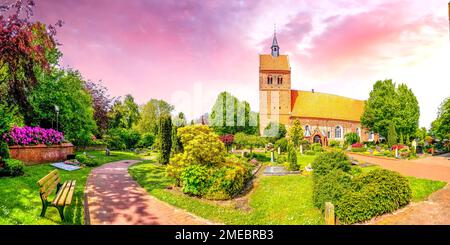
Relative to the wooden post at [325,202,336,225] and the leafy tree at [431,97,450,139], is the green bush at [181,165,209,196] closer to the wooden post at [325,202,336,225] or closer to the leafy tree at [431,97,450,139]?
the wooden post at [325,202,336,225]

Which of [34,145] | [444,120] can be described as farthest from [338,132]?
[34,145]

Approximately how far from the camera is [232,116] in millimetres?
41656

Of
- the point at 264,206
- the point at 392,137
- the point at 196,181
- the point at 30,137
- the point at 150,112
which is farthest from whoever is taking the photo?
the point at 150,112

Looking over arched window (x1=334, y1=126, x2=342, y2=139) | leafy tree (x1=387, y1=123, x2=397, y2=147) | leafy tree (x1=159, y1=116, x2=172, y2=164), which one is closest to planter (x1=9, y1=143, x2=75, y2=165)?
leafy tree (x1=159, y1=116, x2=172, y2=164)

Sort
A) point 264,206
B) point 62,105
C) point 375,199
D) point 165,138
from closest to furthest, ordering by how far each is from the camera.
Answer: point 375,199
point 264,206
point 165,138
point 62,105

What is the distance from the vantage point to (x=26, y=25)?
9383 mm

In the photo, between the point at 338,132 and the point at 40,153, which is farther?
the point at 338,132

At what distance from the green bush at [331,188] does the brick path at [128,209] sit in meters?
3.39

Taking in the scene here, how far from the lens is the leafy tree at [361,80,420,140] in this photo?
3400 cm

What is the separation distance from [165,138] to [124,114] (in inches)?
1193

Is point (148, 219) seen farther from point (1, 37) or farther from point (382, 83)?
point (382, 83)

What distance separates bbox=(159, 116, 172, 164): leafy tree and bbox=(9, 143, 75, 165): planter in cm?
644

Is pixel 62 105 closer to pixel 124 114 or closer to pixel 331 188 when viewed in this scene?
pixel 331 188
